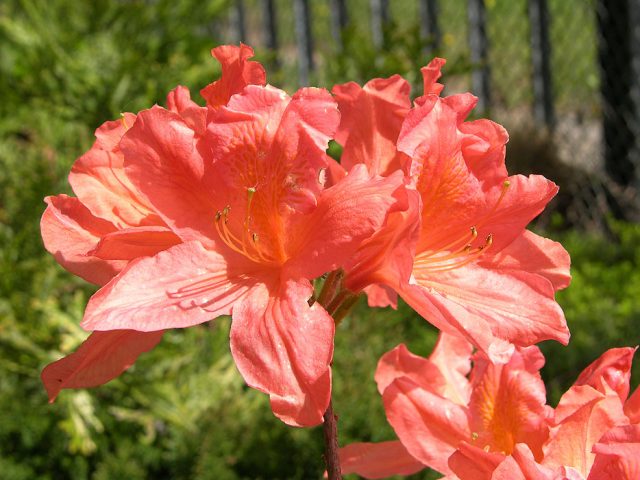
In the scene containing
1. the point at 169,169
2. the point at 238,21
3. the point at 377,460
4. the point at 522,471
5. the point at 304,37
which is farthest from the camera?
the point at 238,21

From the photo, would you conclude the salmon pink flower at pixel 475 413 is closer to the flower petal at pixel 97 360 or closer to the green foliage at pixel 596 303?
the flower petal at pixel 97 360

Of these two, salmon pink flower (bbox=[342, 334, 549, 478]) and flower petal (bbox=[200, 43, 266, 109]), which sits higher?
flower petal (bbox=[200, 43, 266, 109])

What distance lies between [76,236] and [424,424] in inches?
15.1

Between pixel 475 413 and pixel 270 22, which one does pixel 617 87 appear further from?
pixel 475 413

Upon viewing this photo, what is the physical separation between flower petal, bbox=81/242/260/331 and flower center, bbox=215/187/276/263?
0.02 m

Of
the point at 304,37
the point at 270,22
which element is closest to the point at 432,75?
the point at 304,37

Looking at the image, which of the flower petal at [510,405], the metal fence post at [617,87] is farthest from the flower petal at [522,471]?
the metal fence post at [617,87]

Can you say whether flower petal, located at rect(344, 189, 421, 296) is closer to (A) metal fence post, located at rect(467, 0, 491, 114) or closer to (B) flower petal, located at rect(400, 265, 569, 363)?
(B) flower petal, located at rect(400, 265, 569, 363)

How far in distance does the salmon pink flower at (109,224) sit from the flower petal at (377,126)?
0.40 ft

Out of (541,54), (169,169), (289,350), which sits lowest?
(541,54)

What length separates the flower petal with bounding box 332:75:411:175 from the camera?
0.89 m

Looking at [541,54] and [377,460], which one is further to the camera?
[541,54]

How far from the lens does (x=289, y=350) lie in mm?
741

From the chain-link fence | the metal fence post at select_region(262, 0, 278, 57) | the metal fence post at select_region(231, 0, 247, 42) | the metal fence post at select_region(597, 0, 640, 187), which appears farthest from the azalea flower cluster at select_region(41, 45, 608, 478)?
the metal fence post at select_region(231, 0, 247, 42)
